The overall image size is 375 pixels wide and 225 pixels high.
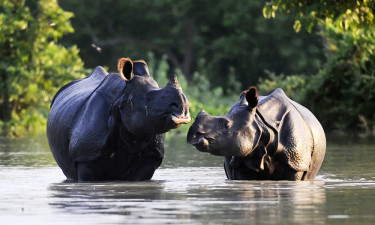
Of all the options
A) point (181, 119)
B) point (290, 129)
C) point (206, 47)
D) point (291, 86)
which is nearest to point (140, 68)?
point (181, 119)

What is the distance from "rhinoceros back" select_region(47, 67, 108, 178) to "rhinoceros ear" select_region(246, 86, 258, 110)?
5.70 feet

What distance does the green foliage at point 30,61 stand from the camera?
25.1m

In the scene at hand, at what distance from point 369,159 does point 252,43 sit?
3690 centimetres

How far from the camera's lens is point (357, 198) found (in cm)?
891

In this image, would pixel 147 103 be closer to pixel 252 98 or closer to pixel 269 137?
pixel 252 98

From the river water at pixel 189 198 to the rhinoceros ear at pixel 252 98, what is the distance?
2.48ft

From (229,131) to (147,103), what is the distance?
84 centimetres

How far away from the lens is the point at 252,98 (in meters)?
10.7

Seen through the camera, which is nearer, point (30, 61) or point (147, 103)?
point (147, 103)

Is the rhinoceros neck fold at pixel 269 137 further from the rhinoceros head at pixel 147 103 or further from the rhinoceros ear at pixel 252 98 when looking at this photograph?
the rhinoceros head at pixel 147 103

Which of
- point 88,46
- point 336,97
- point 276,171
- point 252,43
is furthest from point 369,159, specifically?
point 88,46

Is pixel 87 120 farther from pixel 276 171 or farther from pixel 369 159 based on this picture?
pixel 369 159

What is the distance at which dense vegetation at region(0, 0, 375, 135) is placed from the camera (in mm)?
22656

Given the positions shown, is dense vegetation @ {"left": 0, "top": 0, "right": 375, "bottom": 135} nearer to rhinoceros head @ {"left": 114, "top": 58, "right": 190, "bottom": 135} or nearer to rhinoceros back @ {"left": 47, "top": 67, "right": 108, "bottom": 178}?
rhinoceros back @ {"left": 47, "top": 67, "right": 108, "bottom": 178}
